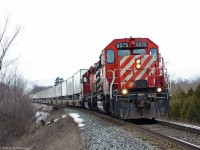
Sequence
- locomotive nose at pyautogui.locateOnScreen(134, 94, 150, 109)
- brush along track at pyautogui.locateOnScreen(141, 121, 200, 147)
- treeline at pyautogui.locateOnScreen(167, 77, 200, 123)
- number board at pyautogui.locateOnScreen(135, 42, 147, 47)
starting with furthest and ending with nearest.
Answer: number board at pyautogui.locateOnScreen(135, 42, 147, 47) → treeline at pyautogui.locateOnScreen(167, 77, 200, 123) → locomotive nose at pyautogui.locateOnScreen(134, 94, 150, 109) → brush along track at pyautogui.locateOnScreen(141, 121, 200, 147)

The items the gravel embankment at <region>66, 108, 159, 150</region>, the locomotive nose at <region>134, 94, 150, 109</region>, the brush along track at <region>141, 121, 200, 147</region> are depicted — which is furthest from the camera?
the locomotive nose at <region>134, 94, 150, 109</region>

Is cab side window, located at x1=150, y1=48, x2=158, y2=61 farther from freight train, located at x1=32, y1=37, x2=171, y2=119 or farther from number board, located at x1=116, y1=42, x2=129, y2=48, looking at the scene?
number board, located at x1=116, y1=42, x2=129, y2=48

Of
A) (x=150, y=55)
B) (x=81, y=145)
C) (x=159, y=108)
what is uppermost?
(x=150, y=55)

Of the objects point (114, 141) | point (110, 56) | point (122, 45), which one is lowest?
point (114, 141)

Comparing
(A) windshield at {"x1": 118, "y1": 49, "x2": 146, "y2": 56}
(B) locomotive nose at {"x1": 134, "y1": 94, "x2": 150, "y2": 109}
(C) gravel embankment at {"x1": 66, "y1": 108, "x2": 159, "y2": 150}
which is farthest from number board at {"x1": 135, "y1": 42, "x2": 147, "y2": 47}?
(C) gravel embankment at {"x1": 66, "y1": 108, "x2": 159, "y2": 150}

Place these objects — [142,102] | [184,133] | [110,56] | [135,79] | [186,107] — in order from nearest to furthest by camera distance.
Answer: [184,133] → [142,102] → [135,79] → [110,56] → [186,107]

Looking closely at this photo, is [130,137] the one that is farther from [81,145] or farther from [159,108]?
[159,108]

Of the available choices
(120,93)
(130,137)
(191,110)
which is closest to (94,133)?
(130,137)

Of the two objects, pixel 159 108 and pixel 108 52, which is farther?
pixel 108 52

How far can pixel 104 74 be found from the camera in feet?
44.7

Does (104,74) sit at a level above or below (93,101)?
above

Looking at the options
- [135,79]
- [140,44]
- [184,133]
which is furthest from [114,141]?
[140,44]

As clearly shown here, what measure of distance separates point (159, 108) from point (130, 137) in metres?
3.84

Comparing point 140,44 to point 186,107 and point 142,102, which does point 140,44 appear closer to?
point 142,102
